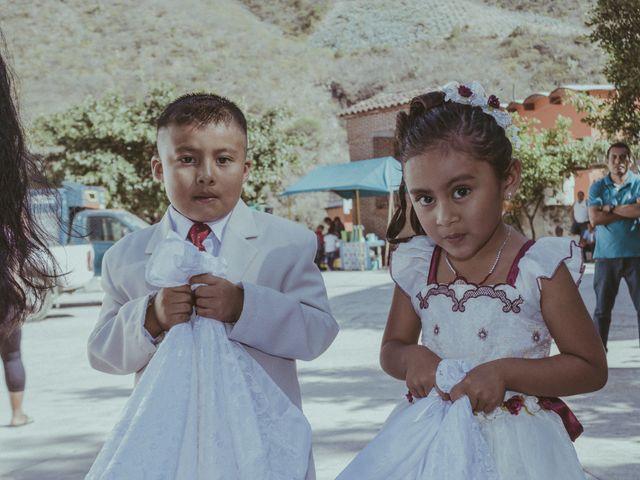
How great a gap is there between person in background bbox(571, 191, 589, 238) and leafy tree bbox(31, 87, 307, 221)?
9608 millimetres

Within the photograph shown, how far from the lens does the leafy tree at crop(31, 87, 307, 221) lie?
90.0 feet

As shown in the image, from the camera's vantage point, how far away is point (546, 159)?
23703 mm

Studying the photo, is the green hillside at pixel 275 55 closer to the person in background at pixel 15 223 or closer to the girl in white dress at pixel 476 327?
the girl in white dress at pixel 476 327

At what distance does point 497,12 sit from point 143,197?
173 ft

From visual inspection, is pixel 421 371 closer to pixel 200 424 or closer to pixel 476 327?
pixel 476 327

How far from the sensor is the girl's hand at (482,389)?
195 centimetres

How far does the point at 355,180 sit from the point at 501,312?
952 inches

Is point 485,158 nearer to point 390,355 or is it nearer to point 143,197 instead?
point 390,355

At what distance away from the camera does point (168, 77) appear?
53.1m

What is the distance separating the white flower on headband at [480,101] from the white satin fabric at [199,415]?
706 mm

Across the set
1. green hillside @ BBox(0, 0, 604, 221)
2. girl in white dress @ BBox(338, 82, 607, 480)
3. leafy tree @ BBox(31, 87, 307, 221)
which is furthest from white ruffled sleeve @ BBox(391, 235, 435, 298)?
green hillside @ BBox(0, 0, 604, 221)

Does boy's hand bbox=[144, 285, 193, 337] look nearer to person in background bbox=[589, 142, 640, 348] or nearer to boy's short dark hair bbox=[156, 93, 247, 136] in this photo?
boy's short dark hair bbox=[156, 93, 247, 136]

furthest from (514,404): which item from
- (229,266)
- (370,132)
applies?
(370,132)

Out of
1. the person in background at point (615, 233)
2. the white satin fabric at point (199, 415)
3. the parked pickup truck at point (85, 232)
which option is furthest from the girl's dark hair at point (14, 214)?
the parked pickup truck at point (85, 232)
